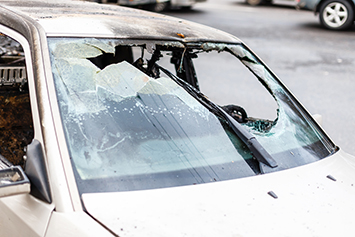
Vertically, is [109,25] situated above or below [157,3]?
above

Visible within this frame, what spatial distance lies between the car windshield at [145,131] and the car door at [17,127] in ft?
0.50

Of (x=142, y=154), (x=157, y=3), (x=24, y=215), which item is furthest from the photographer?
(x=157, y=3)

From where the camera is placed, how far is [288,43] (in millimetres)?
10125

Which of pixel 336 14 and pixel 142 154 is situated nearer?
pixel 142 154

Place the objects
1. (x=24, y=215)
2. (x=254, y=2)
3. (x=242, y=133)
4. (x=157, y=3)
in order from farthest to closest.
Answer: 1. (x=254, y=2)
2. (x=157, y=3)
3. (x=242, y=133)
4. (x=24, y=215)

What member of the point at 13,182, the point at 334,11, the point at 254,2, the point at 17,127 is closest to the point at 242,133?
the point at 13,182

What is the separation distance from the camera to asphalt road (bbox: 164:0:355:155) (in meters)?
5.99

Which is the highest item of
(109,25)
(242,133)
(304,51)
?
(109,25)

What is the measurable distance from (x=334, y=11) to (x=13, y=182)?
10.8 metres

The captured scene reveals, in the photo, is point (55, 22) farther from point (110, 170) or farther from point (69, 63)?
point (110, 170)

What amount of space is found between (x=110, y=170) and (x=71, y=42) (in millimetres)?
650

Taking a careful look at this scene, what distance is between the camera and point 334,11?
10.7 metres

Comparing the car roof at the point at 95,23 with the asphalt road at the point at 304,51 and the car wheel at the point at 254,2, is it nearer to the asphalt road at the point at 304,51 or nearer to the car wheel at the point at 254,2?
the asphalt road at the point at 304,51

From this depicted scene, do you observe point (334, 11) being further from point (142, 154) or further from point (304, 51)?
point (142, 154)
